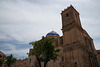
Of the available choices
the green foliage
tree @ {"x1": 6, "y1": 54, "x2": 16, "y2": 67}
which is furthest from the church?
tree @ {"x1": 6, "y1": 54, "x2": 16, "y2": 67}

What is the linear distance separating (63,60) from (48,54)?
7.93 m

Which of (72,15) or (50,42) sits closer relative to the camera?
(50,42)

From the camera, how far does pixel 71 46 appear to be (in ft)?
72.2

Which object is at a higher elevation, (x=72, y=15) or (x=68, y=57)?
(x=72, y=15)

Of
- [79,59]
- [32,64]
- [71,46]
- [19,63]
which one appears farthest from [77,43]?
[19,63]

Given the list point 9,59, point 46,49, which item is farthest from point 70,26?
point 9,59

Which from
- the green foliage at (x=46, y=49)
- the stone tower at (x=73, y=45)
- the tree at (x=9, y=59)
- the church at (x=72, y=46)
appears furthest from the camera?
the tree at (x=9, y=59)

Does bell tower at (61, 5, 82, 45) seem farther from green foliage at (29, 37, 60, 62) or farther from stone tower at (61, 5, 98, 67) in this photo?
green foliage at (29, 37, 60, 62)

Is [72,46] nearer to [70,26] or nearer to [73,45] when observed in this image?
[73,45]

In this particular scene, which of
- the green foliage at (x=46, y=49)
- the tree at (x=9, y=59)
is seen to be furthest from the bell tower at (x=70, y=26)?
the tree at (x=9, y=59)

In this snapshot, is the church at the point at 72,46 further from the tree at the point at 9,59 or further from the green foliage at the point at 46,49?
the tree at the point at 9,59

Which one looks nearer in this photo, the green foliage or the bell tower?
the green foliage

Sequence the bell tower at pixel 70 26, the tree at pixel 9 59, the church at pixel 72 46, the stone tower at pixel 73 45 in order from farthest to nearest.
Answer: the tree at pixel 9 59 < the bell tower at pixel 70 26 < the church at pixel 72 46 < the stone tower at pixel 73 45

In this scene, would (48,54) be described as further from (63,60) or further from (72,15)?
(72,15)
